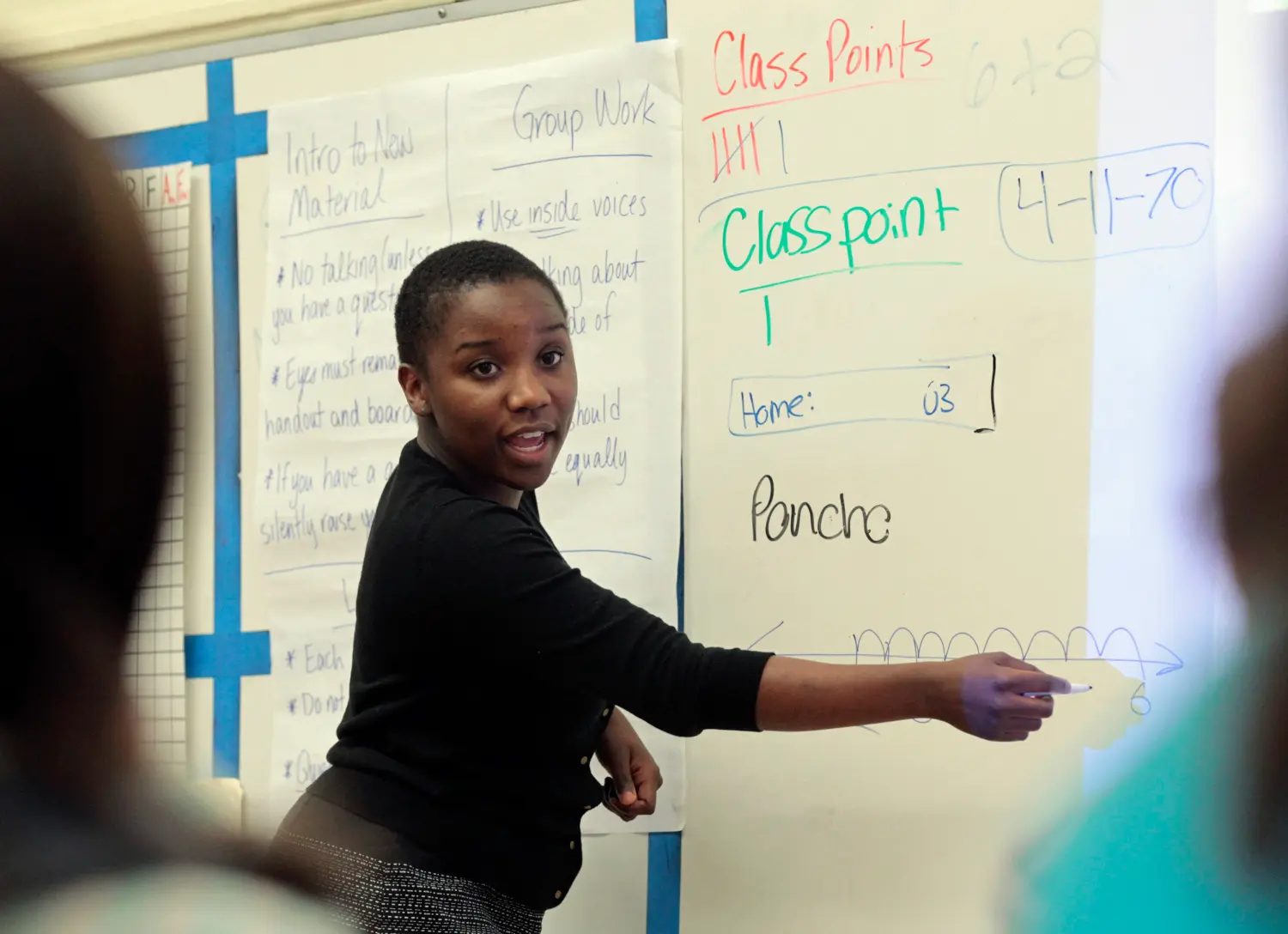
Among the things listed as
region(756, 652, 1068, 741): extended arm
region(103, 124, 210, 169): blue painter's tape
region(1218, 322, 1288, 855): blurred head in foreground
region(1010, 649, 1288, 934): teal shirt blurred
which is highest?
region(103, 124, 210, 169): blue painter's tape

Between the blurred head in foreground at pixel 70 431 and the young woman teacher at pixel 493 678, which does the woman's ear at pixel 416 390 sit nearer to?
the young woman teacher at pixel 493 678

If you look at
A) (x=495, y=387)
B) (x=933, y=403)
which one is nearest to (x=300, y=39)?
(x=495, y=387)

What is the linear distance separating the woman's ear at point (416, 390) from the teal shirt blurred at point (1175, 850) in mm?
808

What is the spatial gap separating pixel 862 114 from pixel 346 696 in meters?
1.02

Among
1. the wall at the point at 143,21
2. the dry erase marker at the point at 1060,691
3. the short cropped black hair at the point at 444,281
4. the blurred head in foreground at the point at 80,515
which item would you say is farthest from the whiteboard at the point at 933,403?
the blurred head in foreground at the point at 80,515

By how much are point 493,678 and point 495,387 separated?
29cm

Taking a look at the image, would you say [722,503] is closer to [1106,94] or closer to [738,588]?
[738,588]

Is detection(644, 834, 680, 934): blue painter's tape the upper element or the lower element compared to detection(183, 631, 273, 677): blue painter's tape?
lower

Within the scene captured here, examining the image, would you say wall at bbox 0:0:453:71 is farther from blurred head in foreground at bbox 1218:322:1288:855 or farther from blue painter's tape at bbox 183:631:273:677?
blurred head in foreground at bbox 1218:322:1288:855

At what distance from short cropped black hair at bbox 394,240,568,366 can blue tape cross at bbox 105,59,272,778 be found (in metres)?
0.66

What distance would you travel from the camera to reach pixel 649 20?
1631 mm

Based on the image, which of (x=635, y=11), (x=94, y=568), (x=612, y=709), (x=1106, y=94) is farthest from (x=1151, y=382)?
(x=94, y=568)

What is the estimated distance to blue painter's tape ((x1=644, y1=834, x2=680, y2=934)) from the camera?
153 cm

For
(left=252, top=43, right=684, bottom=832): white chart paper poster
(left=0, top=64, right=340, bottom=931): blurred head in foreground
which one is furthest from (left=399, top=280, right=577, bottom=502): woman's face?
(left=0, top=64, right=340, bottom=931): blurred head in foreground
